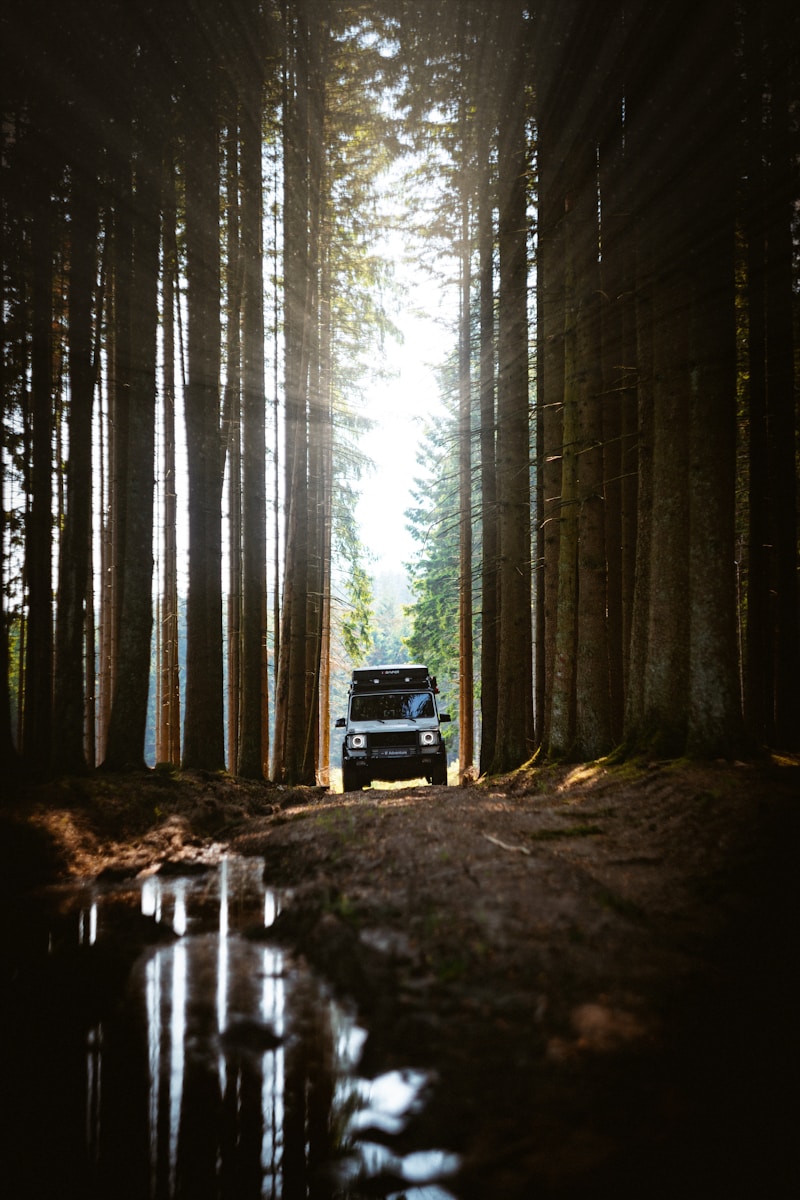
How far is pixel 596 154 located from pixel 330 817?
35.5 ft

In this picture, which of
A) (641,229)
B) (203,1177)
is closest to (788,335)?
(641,229)

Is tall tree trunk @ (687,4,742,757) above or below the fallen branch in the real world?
above

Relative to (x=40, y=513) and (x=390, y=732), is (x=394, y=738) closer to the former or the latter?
(x=390, y=732)

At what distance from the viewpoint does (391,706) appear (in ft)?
47.1

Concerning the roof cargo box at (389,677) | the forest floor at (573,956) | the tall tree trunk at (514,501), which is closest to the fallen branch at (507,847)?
the forest floor at (573,956)

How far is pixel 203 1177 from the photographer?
2334 mm

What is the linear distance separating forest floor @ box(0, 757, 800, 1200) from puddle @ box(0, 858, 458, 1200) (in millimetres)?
174

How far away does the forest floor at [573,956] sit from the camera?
2375 mm

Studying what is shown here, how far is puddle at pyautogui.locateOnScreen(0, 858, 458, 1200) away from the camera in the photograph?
7.65 feet

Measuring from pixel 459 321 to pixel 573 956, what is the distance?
15790 millimetres

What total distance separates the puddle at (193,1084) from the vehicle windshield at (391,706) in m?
9.62

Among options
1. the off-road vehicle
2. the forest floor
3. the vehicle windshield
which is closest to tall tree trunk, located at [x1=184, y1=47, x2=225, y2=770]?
the off-road vehicle

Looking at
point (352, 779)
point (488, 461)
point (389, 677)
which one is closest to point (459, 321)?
point (488, 461)

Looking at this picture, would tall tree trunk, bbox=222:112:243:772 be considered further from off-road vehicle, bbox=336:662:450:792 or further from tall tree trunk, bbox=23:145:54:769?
tall tree trunk, bbox=23:145:54:769
